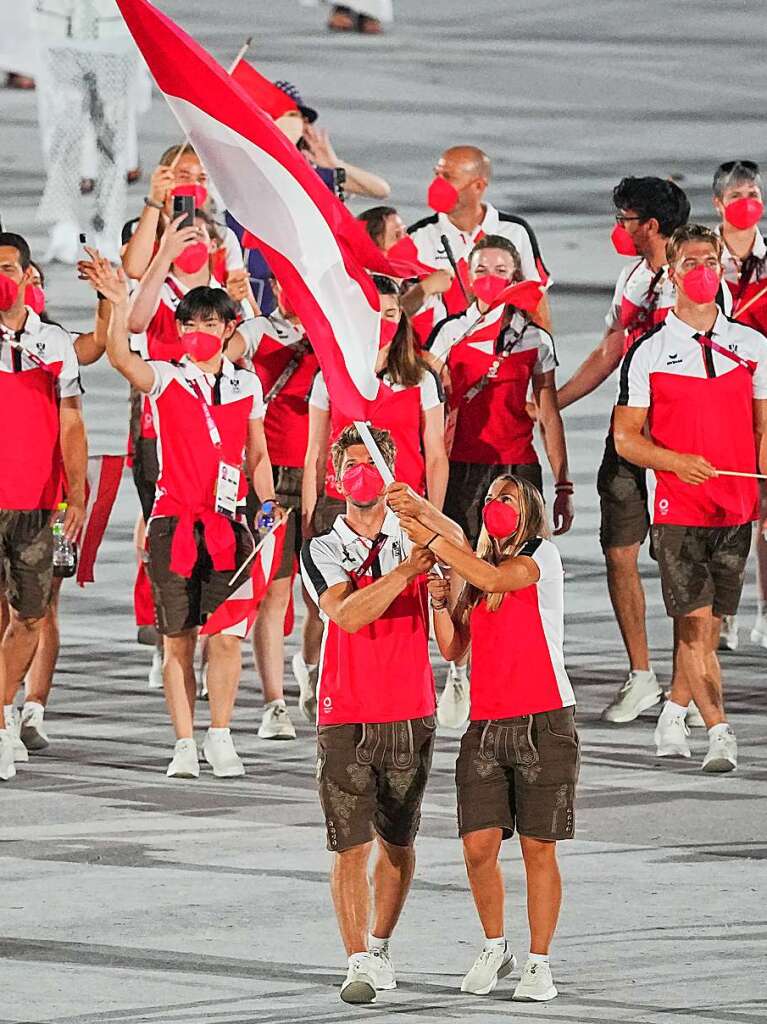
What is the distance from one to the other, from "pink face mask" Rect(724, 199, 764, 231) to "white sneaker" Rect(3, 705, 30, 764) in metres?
3.42

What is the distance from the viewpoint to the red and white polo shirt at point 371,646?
700 cm

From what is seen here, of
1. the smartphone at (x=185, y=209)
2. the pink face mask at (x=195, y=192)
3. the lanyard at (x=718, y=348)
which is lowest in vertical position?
the lanyard at (x=718, y=348)

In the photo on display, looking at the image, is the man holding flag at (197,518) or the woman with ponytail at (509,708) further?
the man holding flag at (197,518)

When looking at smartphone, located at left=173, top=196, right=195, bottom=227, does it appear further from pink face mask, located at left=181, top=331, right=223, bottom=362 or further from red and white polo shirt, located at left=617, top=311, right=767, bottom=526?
red and white polo shirt, located at left=617, top=311, right=767, bottom=526

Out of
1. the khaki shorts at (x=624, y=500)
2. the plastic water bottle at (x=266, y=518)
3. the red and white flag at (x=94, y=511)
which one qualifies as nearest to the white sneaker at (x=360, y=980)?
the plastic water bottle at (x=266, y=518)

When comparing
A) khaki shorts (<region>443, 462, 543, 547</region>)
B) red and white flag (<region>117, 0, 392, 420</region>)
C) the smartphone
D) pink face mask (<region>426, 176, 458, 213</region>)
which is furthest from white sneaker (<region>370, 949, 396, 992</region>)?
pink face mask (<region>426, 176, 458, 213</region>)

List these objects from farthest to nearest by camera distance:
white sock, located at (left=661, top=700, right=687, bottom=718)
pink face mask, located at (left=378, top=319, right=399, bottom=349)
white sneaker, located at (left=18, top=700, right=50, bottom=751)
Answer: white sneaker, located at (left=18, top=700, right=50, bottom=751)
white sock, located at (left=661, top=700, right=687, bottom=718)
pink face mask, located at (left=378, top=319, right=399, bottom=349)

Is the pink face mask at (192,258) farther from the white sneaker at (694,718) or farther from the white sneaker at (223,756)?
the white sneaker at (694,718)

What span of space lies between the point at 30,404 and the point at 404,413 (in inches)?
54.9

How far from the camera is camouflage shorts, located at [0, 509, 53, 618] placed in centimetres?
962

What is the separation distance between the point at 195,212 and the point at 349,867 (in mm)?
4001

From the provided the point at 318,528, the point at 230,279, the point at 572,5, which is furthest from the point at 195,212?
the point at 572,5

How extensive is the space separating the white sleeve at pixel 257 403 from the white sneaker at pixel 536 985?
3311 mm

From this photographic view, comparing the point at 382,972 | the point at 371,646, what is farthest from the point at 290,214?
the point at 382,972
